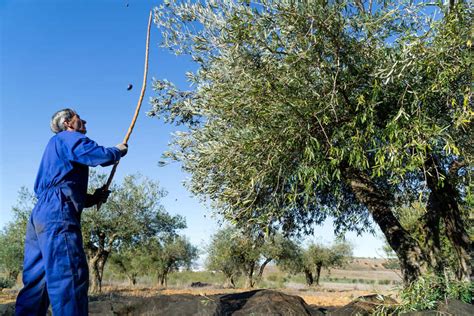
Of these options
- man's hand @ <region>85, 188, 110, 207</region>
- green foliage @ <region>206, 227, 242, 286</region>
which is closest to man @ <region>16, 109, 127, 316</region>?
man's hand @ <region>85, 188, 110, 207</region>

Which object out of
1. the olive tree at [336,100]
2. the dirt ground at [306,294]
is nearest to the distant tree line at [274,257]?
the dirt ground at [306,294]

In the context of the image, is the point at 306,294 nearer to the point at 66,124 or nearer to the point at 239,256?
the point at 239,256

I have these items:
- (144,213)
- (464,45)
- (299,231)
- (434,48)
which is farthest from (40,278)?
(144,213)

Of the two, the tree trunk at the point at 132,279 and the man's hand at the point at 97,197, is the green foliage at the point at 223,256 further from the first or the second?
the man's hand at the point at 97,197

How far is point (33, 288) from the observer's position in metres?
5.01

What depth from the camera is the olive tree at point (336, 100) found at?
7.36 metres

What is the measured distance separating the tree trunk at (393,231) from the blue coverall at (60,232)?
7.31 meters

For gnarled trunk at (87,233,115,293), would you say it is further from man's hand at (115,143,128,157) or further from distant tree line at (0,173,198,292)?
man's hand at (115,143,128,157)

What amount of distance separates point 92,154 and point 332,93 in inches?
189

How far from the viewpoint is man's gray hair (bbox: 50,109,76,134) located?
18.9ft

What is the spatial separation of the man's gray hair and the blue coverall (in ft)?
1.05

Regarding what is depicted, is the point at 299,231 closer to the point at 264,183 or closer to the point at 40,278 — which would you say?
the point at 264,183

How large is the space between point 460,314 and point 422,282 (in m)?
1.08

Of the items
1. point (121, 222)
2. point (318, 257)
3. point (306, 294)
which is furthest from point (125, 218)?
point (318, 257)
